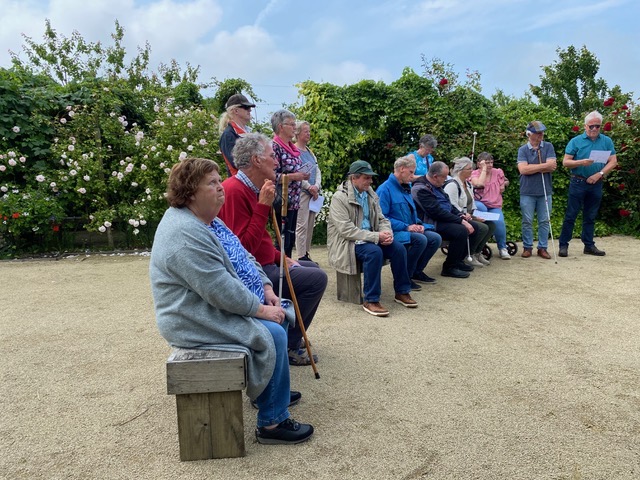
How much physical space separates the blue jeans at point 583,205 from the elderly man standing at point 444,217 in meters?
1.88

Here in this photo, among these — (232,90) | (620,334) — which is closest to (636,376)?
(620,334)

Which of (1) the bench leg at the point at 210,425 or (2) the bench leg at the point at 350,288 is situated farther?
(2) the bench leg at the point at 350,288

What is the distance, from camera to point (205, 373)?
2236 millimetres

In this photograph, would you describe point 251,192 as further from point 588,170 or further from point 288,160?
point 588,170

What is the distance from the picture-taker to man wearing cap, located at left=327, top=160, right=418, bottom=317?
450 centimetres

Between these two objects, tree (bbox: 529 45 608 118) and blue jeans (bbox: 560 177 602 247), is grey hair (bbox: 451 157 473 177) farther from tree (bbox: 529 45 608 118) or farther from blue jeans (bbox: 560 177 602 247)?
tree (bbox: 529 45 608 118)

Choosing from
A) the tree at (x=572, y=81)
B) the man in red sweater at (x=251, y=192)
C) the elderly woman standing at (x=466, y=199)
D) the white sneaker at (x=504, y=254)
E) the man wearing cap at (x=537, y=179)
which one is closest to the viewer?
the man in red sweater at (x=251, y=192)

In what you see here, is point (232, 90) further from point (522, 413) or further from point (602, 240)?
point (522, 413)

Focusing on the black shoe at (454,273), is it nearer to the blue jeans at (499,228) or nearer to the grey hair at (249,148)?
the blue jeans at (499,228)

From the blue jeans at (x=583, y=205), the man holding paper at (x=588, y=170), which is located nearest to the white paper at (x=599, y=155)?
the man holding paper at (x=588, y=170)

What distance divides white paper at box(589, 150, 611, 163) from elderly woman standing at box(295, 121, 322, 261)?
12.6ft

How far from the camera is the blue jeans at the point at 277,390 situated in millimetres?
2424

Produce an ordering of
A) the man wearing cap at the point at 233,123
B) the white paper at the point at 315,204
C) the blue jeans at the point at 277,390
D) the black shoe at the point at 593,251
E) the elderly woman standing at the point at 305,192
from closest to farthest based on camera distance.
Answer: the blue jeans at the point at 277,390
the man wearing cap at the point at 233,123
the elderly woman standing at the point at 305,192
the white paper at the point at 315,204
the black shoe at the point at 593,251

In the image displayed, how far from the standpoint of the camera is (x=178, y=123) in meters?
7.93
